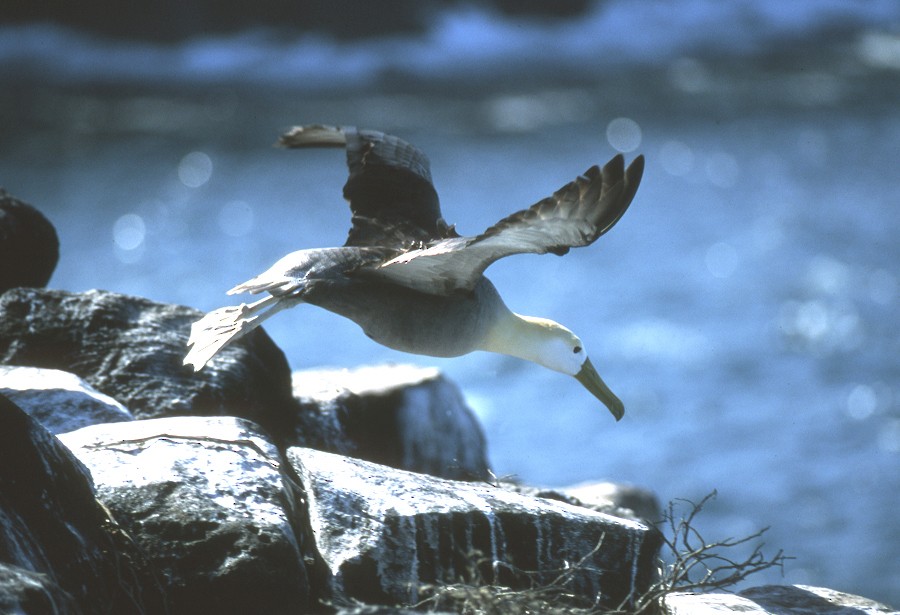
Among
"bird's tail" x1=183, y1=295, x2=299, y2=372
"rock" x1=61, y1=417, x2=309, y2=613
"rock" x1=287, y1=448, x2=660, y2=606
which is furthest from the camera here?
"bird's tail" x1=183, y1=295, x2=299, y2=372

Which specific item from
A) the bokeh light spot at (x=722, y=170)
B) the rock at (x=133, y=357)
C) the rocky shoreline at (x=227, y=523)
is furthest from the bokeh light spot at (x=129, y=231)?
the rocky shoreline at (x=227, y=523)

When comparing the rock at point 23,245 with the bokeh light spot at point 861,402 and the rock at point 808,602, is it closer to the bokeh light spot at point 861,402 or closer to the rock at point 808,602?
the rock at point 808,602

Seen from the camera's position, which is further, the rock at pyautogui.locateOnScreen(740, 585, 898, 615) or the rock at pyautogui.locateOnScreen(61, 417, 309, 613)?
the rock at pyautogui.locateOnScreen(740, 585, 898, 615)

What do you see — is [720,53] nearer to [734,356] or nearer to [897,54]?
[897,54]

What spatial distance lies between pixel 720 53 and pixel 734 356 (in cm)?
1094

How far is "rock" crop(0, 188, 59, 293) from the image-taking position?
305 inches

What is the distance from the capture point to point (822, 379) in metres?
17.5

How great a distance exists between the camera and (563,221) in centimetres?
525

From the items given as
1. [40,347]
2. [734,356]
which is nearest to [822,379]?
[734,356]

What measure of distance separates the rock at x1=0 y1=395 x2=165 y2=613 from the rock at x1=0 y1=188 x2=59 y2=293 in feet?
10.6

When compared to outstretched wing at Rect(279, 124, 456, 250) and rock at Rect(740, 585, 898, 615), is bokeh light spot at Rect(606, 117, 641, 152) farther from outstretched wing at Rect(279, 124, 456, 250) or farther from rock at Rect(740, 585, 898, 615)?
rock at Rect(740, 585, 898, 615)

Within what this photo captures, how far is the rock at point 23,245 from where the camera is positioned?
774 centimetres

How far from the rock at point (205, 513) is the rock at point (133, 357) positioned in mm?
1308

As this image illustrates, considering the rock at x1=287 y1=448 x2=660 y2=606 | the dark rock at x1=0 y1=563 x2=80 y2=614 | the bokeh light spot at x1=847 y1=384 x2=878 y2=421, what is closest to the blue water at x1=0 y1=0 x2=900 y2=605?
the bokeh light spot at x1=847 y1=384 x2=878 y2=421
